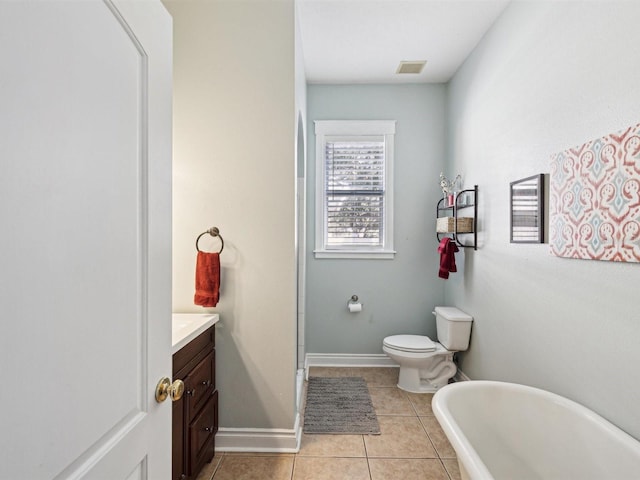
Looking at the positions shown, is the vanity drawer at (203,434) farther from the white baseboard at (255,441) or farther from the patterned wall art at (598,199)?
the patterned wall art at (598,199)

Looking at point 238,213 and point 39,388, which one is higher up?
point 238,213

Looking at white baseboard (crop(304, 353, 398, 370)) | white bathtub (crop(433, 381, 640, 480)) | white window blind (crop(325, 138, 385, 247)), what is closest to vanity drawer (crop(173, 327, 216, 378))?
white bathtub (crop(433, 381, 640, 480))

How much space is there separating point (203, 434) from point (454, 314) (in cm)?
205

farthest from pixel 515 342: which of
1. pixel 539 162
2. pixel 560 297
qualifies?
pixel 539 162

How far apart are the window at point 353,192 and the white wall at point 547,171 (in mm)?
788

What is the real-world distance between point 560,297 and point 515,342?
0.54m

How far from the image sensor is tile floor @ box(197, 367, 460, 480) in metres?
1.97

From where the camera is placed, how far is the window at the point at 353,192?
11.6ft

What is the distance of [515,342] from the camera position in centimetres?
223

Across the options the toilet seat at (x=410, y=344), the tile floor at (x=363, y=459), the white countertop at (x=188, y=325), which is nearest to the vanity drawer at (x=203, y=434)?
the tile floor at (x=363, y=459)

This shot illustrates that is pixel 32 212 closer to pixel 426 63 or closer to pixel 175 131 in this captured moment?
pixel 175 131

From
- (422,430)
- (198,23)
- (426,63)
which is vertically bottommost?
(422,430)

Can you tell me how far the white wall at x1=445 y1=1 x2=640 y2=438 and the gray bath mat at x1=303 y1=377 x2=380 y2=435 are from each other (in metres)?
0.90

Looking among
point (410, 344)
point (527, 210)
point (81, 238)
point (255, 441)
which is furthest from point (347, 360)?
point (81, 238)
